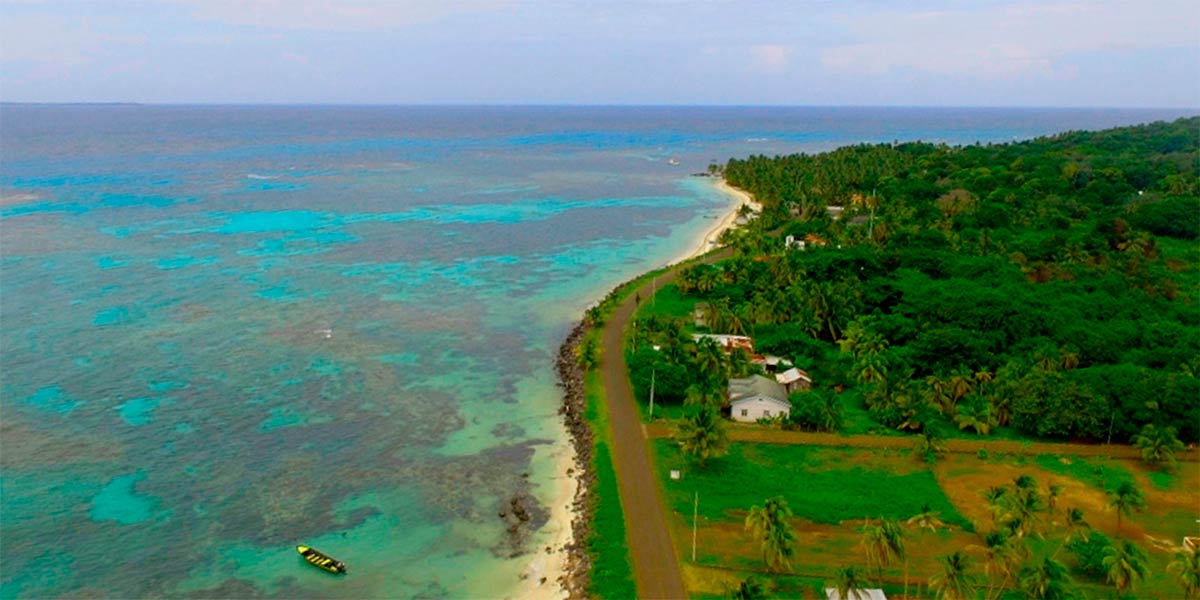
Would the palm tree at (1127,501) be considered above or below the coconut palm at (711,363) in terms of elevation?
below

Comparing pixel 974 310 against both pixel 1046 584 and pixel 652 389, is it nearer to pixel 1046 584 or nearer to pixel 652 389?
pixel 652 389

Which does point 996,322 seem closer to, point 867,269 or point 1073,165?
point 867,269

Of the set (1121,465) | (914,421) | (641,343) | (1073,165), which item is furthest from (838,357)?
(1073,165)

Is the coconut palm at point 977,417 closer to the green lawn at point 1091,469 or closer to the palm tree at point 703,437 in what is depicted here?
the green lawn at point 1091,469

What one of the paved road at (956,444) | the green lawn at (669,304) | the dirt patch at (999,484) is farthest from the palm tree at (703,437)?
the green lawn at (669,304)

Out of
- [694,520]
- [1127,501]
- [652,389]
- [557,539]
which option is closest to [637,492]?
[694,520]

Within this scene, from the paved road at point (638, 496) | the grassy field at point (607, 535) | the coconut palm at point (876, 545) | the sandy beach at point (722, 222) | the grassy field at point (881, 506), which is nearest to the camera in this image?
the coconut palm at point (876, 545)
